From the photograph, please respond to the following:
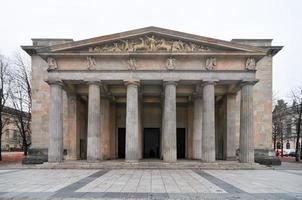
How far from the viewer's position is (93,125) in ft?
93.5

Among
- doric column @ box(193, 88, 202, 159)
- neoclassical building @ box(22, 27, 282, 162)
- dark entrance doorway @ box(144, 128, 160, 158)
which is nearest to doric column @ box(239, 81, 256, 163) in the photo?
neoclassical building @ box(22, 27, 282, 162)

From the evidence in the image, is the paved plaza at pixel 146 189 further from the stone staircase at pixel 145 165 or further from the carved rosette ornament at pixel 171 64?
the carved rosette ornament at pixel 171 64

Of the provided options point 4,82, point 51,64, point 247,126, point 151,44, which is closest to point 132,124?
point 151,44

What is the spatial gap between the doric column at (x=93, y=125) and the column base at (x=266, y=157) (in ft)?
57.2

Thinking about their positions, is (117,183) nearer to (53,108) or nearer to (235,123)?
(53,108)

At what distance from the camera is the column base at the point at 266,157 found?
1344 inches

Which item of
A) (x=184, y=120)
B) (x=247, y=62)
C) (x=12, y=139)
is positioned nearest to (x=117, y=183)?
(x=247, y=62)

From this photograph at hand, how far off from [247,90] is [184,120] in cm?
1212

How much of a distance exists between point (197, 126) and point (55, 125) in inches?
569

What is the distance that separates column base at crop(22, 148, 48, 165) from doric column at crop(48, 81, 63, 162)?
21.6 feet

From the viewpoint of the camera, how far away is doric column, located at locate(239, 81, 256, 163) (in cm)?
2841

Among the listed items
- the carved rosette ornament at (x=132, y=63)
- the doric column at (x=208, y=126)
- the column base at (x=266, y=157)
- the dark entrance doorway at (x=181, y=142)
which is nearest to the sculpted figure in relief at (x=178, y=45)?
the carved rosette ornament at (x=132, y=63)

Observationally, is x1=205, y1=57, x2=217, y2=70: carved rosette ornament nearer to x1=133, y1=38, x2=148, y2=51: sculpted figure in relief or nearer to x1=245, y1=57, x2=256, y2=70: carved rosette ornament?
x1=245, y1=57, x2=256, y2=70: carved rosette ornament

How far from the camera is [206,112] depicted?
28.5 meters
